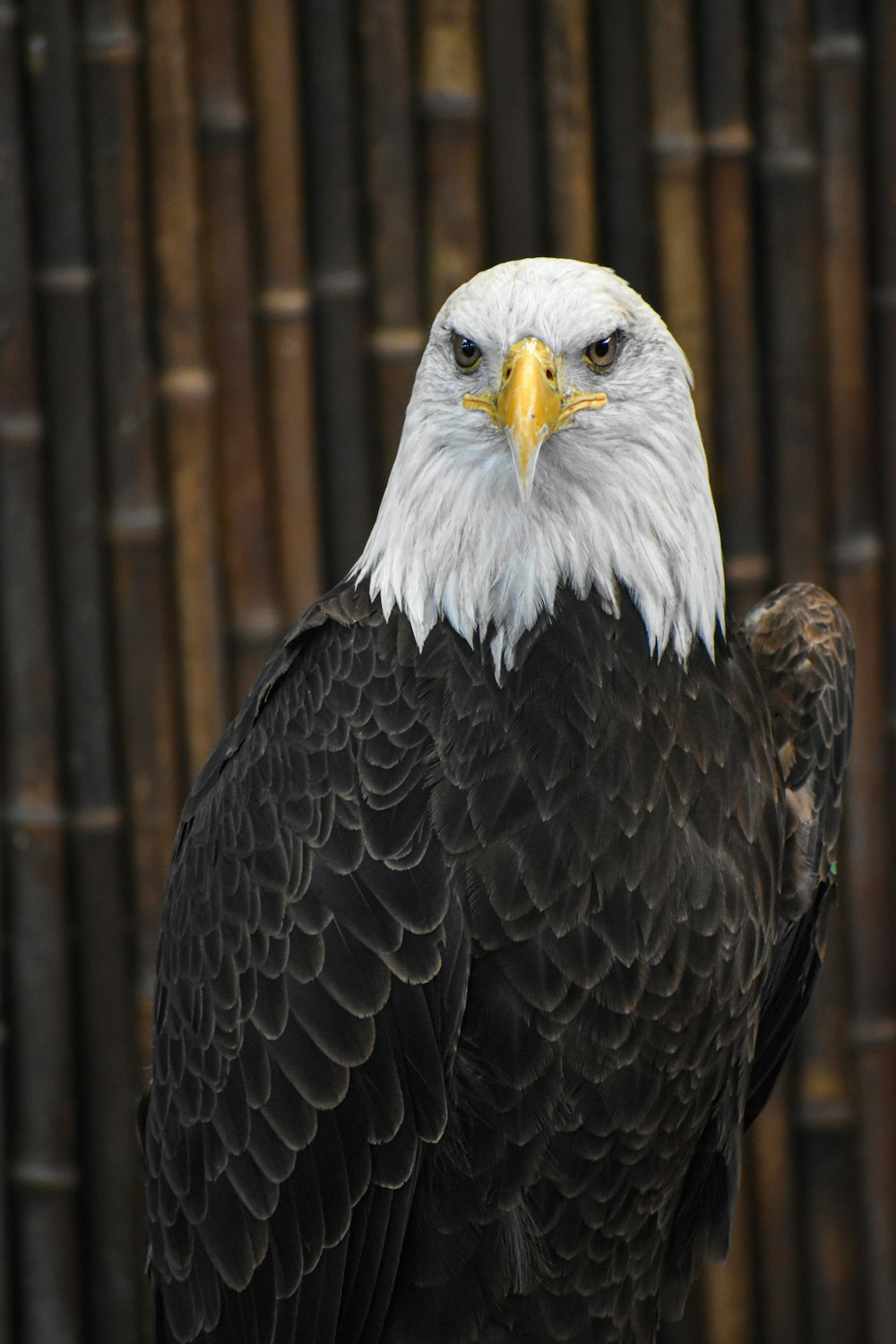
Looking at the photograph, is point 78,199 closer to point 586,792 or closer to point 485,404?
point 485,404

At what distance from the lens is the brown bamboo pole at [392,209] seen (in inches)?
87.5

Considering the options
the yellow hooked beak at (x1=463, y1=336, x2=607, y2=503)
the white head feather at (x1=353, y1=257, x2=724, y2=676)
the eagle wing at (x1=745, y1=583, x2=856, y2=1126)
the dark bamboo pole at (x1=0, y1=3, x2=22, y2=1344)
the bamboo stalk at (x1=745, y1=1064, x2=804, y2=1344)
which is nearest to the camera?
the yellow hooked beak at (x1=463, y1=336, x2=607, y2=503)

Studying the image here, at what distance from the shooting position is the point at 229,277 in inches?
89.3

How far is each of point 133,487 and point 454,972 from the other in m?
1.22

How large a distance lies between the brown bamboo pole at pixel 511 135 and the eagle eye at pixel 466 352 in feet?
3.14

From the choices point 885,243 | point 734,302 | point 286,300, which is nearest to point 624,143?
point 734,302

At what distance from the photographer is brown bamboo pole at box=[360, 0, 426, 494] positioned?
87.5 inches

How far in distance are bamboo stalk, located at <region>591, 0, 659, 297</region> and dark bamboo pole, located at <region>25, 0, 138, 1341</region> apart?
0.80 metres

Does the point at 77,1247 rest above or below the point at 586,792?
below

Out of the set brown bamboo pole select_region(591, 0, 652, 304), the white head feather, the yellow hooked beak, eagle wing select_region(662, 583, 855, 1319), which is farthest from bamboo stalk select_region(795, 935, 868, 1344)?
the yellow hooked beak

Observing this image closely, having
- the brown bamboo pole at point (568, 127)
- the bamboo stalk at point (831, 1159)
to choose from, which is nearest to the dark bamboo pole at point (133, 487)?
the brown bamboo pole at point (568, 127)

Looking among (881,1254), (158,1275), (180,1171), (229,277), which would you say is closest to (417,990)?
(180,1171)

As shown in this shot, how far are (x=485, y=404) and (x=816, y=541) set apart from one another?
45.8 inches

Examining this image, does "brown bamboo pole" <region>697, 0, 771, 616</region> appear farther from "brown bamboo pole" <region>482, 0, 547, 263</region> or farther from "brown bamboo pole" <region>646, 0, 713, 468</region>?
"brown bamboo pole" <region>482, 0, 547, 263</region>
